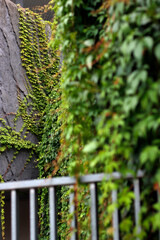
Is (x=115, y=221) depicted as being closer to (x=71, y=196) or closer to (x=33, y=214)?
(x=71, y=196)

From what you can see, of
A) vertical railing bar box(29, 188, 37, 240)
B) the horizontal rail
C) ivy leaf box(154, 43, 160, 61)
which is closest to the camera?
ivy leaf box(154, 43, 160, 61)

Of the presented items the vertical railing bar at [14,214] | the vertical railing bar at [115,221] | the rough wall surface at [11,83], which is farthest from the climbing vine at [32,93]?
the vertical railing bar at [115,221]

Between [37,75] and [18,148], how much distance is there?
4.60 feet

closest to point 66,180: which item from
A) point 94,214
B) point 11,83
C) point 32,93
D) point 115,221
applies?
point 94,214

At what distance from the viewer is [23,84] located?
527cm

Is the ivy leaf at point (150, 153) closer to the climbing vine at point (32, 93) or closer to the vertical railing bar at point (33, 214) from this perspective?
the vertical railing bar at point (33, 214)

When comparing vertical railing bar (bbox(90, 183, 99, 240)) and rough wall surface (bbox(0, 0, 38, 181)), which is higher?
rough wall surface (bbox(0, 0, 38, 181))

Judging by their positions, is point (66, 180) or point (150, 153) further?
point (66, 180)

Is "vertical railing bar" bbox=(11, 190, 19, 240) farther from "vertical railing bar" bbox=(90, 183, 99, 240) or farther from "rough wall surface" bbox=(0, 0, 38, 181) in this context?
"rough wall surface" bbox=(0, 0, 38, 181)

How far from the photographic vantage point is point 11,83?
16.5 ft

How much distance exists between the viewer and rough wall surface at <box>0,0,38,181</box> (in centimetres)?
475

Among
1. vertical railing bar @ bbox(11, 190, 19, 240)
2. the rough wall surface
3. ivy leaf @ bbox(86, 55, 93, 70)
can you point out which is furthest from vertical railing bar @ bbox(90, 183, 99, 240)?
the rough wall surface

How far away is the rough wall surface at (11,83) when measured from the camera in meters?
4.75

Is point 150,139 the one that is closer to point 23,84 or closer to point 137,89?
point 137,89
